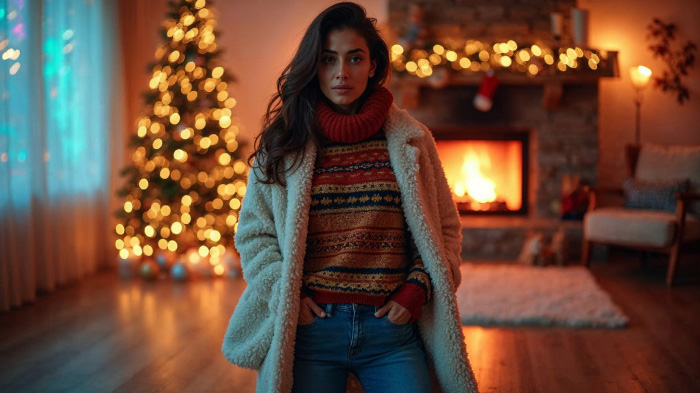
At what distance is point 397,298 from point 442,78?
3.88 meters

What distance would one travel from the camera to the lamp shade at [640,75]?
17.0ft

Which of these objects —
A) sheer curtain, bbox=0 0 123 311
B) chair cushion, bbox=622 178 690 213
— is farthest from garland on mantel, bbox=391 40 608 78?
sheer curtain, bbox=0 0 123 311

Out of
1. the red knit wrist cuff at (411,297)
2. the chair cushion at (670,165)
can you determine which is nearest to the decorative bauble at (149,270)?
the red knit wrist cuff at (411,297)

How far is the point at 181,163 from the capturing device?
15.0 feet

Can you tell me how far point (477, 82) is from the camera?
17.2 feet

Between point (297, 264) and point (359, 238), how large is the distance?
149 millimetres

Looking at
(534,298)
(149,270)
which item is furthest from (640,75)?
(149,270)

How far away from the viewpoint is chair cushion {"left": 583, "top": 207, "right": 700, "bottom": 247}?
4293 mm

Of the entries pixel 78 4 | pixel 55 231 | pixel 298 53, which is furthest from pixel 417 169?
pixel 78 4

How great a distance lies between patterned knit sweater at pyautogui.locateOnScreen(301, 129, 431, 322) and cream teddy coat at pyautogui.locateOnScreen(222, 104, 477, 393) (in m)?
0.03

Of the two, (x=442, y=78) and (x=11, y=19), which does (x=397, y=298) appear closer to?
(x=11, y=19)

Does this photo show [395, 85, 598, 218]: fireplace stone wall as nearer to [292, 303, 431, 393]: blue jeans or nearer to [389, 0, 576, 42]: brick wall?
[389, 0, 576, 42]: brick wall

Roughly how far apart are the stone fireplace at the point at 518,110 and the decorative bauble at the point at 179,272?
2.13 metres

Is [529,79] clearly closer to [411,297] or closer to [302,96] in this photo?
[302,96]
